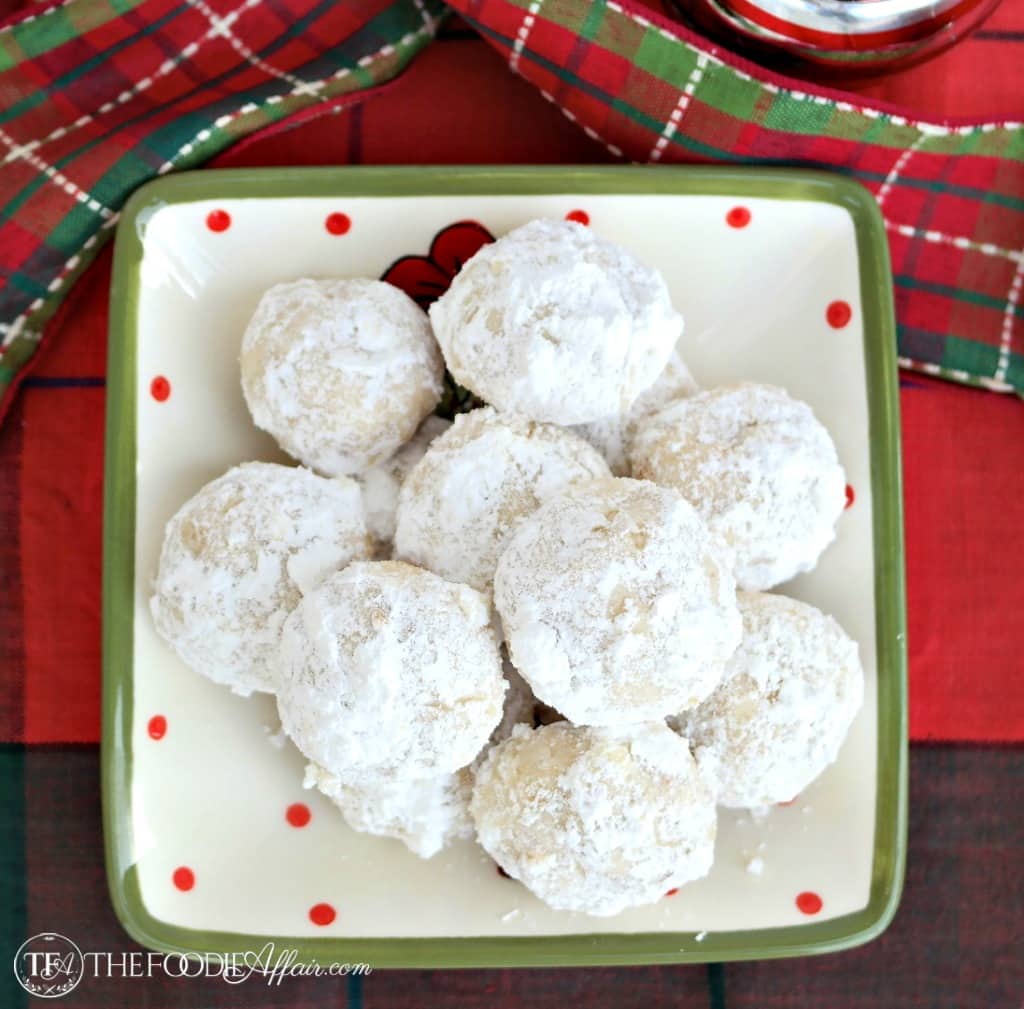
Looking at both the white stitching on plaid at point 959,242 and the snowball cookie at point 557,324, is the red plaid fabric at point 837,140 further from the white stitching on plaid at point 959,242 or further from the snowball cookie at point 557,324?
the snowball cookie at point 557,324

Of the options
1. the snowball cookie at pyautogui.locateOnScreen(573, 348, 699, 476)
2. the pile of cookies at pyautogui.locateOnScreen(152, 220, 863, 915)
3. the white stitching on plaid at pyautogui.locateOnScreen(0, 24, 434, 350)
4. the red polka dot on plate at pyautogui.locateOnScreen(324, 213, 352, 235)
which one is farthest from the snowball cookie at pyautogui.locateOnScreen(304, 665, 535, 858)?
the white stitching on plaid at pyautogui.locateOnScreen(0, 24, 434, 350)

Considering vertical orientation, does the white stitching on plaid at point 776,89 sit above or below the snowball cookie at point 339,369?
above

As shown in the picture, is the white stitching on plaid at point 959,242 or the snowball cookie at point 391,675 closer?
the snowball cookie at point 391,675

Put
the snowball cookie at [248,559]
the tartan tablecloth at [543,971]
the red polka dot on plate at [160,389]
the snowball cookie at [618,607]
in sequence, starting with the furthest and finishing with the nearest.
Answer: the tartan tablecloth at [543,971] < the red polka dot on plate at [160,389] < the snowball cookie at [248,559] < the snowball cookie at [618,607]

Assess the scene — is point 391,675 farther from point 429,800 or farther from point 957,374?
point 957,374

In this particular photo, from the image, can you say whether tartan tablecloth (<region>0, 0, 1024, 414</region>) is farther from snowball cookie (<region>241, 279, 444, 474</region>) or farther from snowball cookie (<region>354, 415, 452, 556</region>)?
snowball cookie (<region>354, 415, 452, 556</region>)

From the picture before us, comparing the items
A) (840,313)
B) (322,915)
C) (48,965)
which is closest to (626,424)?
(840,313)

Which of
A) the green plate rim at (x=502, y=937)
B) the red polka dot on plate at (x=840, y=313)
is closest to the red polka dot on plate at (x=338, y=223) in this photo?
the green plate rim at (x=502, y=937)
